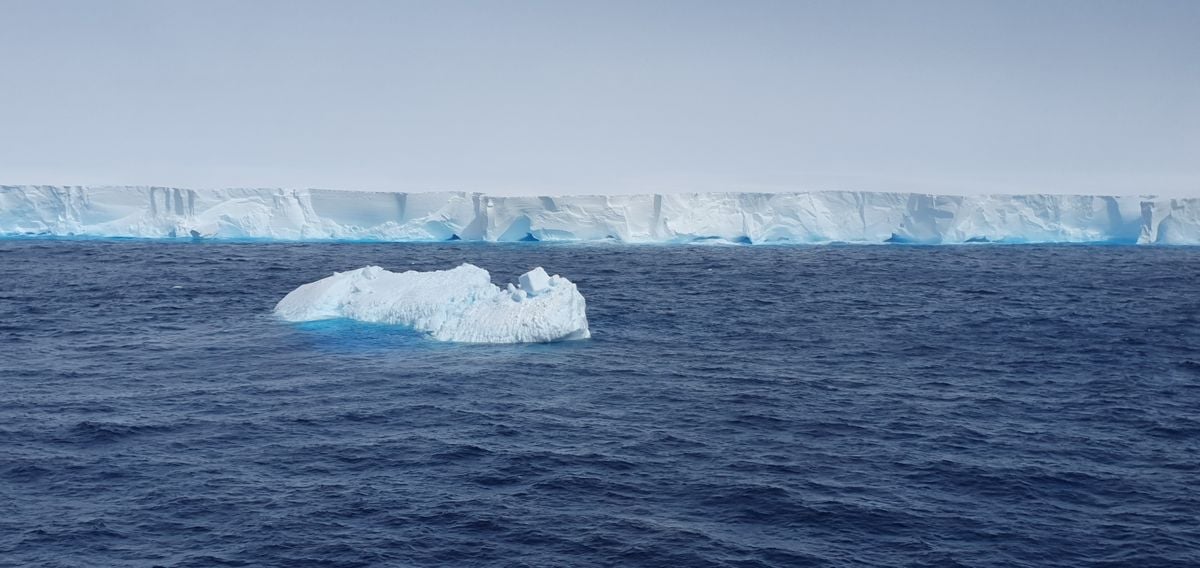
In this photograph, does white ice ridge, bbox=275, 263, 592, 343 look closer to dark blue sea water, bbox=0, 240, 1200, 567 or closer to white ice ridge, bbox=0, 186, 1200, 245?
dark blue sea water, bbox=0, 240, 1200, 567

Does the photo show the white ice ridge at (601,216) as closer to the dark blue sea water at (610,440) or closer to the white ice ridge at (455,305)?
the dark blue sea water at (610,440)

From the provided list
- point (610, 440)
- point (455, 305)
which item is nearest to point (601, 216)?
point (455, 305)

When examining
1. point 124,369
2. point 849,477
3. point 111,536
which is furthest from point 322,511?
point 124,369

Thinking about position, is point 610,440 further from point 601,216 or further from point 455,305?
point 601,216

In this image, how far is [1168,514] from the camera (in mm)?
11039

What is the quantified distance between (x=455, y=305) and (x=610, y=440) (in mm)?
10464

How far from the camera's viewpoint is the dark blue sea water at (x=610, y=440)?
10.2 meters

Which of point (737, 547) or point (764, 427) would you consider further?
point (764, 427)

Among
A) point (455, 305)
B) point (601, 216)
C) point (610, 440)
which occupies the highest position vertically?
point (601, 216)

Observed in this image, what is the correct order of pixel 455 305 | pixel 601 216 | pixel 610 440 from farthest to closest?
1. pixel 601 216
2. pixel 455 305
3. pixel 610 440

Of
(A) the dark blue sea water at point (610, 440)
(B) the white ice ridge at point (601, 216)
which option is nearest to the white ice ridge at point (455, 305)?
(A) the dark blue sea water at point (610, 440)

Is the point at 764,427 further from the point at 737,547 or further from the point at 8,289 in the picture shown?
the point at 8,289

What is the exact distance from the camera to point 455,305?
23.6 meters

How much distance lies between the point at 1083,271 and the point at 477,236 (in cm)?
3533
